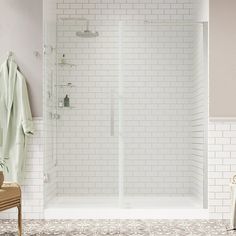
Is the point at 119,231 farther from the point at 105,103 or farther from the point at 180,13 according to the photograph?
the point at 180,13

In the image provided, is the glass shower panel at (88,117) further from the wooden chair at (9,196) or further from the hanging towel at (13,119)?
the wooden chair at (9,196)

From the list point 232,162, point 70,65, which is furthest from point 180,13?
point 232,162

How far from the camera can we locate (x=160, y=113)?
5984 millimetres

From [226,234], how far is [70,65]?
9.17ft

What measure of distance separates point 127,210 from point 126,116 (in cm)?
110

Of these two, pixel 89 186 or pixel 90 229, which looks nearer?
pixel 90 229

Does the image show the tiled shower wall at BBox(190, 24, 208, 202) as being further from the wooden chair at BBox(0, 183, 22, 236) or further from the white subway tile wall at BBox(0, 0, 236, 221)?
the wooden chair at BBox(0, 183, 22, 236)

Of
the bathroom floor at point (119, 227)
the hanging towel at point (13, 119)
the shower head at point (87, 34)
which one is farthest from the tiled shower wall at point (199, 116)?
the hanging towel at point (13, 119)

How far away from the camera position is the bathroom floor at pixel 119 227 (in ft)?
15.4

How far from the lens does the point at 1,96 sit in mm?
5367

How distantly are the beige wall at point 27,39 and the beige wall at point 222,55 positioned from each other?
180cm

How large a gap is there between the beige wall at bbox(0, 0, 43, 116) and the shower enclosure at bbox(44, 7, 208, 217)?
0.31m

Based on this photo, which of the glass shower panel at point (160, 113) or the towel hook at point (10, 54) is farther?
the glass shower panel at point (160, 113)

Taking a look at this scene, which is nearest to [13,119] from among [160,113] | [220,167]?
[160,113]
